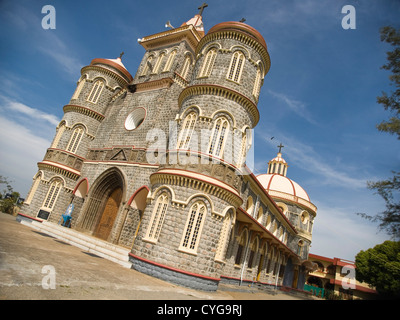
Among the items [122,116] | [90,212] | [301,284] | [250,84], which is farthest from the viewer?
[301,284]

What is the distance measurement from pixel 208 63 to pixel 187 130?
472 cm

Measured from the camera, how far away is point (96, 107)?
21.1 metres

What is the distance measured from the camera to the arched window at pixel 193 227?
1126 centimetres

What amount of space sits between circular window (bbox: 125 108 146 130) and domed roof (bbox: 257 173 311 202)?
22.2 meters

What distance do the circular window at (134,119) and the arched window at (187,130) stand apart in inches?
248

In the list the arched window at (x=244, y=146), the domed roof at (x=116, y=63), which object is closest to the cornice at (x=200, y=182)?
the arched window at (x=244, y=146)

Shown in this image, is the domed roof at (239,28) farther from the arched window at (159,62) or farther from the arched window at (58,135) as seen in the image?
the arched window at (58,135)

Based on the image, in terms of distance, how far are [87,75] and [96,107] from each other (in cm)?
304

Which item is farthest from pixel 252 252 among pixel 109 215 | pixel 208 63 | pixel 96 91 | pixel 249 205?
pixel 96 91

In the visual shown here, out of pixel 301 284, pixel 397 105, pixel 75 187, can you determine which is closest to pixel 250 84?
pixel 397 105

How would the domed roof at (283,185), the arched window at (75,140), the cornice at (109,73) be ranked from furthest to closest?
the domed roof at (283,185) < the cornice at (109,73) < the arched window at (75,140)
